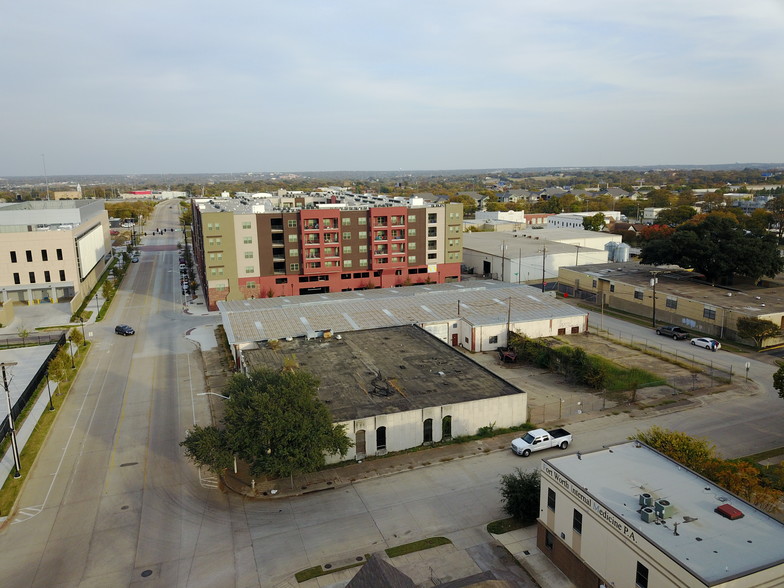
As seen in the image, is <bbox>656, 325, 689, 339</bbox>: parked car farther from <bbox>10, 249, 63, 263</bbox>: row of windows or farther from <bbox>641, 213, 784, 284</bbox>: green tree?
<bbox>10, 249, 63, 263</bbox>: row of windows

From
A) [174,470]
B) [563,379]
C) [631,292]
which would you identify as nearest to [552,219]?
[631,292]

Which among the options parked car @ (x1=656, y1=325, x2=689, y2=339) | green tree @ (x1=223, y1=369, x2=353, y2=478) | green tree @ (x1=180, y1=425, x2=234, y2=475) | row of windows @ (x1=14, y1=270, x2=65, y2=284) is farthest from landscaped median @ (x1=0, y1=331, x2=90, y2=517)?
parked car @ (x1=656, y1=325, x2=689, y2=339)

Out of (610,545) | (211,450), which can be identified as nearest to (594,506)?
(610,545)

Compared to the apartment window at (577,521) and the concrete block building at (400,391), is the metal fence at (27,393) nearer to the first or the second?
the concrete block building at (400,391)

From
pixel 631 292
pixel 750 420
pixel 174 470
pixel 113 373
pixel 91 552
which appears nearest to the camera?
pixel 91 552

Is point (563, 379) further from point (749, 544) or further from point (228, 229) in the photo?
point (228, 229)

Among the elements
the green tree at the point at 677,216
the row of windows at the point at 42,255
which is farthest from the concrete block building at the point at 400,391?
the green tree at the point at 677,216

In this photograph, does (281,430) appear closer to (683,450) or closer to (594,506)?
(594,506)
